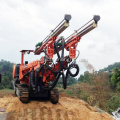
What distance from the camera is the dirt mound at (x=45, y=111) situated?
11530 millimetres

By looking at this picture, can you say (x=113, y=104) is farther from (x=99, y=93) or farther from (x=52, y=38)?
(x=52, y=38)

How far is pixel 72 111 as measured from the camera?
12406 mm

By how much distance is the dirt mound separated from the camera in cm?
1153

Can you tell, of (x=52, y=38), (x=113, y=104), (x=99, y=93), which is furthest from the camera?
(x=99, y=93)

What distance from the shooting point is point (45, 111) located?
474 inches

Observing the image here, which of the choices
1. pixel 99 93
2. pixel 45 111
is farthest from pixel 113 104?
pixel 45 111

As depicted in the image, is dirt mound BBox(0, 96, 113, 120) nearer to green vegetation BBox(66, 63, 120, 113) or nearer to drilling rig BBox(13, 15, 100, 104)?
drilling rig BBox(13, 15, 100, 104)

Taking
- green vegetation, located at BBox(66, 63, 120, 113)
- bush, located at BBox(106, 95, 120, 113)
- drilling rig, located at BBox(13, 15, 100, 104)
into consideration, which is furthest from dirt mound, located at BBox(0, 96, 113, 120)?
bush, located at BBox(106, 95, 120, 113)

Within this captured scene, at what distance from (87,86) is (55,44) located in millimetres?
19416

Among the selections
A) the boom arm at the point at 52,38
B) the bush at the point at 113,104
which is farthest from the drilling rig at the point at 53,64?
the bush at the point at 113,104

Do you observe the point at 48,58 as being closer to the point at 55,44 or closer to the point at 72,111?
the point at 55,44

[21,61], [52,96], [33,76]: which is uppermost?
→ [21,61]

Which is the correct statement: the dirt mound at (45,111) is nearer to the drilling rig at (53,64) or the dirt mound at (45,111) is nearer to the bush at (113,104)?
the drilling rig at (53,64)

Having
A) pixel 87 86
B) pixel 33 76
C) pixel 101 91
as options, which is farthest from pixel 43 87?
pixel 87 86
